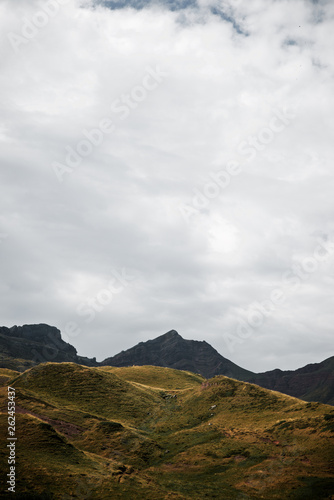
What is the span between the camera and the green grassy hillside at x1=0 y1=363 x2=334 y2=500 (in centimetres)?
4503

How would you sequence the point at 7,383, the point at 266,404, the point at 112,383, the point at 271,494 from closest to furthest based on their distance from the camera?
1. the point at 271,494
2. the point at 266,404
3. the point at 7,383
4. the point at 112,383

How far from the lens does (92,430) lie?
234 feet

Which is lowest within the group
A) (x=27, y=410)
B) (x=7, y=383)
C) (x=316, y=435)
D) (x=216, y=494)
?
(x=216, y=494)

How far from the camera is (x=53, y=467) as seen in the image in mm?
46656

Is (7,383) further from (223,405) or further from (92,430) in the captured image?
(223,405)

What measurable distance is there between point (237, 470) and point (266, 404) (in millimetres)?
32400

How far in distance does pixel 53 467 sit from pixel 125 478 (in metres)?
9.88

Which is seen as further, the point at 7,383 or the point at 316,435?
the point at 7,383

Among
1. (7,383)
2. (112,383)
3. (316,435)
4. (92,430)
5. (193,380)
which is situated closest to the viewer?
(316,435)

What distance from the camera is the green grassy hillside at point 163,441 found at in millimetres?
45031

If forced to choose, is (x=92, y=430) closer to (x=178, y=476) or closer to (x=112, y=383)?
(x=178, y=476)

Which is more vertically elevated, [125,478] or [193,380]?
[193,380]

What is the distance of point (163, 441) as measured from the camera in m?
71.6

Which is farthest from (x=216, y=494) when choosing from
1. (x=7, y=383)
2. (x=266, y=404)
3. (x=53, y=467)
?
(x=7, y=383)
